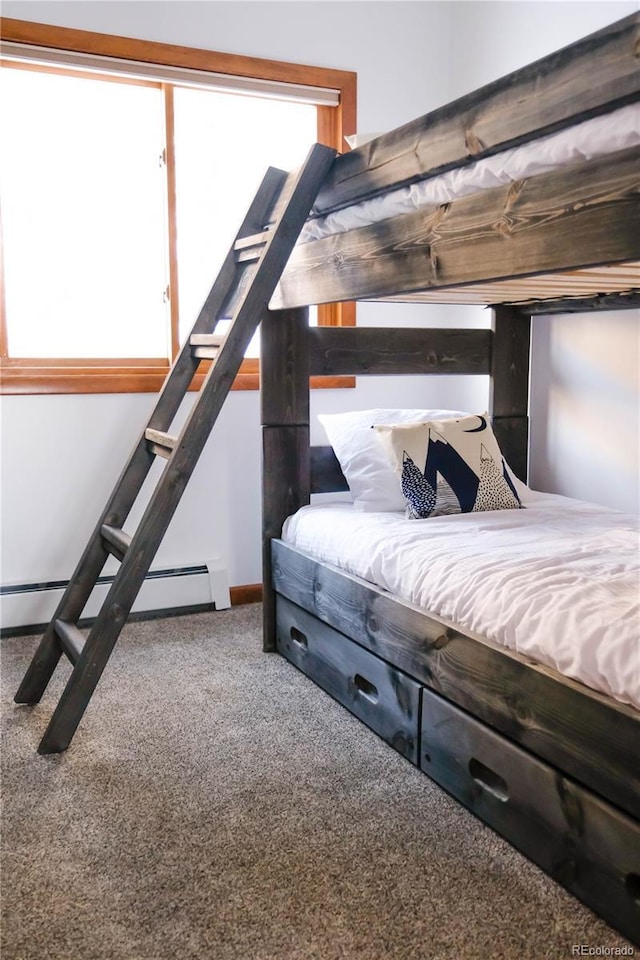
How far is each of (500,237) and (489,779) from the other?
1.13 metres

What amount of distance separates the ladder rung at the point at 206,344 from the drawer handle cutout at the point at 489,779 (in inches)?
49.2

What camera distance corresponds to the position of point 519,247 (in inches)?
59.3

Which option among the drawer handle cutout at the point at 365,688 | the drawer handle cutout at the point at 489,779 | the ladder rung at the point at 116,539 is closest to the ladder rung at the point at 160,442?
the ladder rung at the point at 116,539

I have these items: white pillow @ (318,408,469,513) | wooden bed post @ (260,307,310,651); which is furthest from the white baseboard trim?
white pillow @ (318,408,469,513)

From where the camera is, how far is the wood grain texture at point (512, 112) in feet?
4.11

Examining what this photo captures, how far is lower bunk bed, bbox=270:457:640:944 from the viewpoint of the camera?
1.44 m

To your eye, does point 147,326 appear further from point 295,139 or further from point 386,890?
point 386,890

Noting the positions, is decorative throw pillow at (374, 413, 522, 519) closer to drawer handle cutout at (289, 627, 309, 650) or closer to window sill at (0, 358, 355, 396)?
drawer handle cutout at (289, 627, 309, 650)

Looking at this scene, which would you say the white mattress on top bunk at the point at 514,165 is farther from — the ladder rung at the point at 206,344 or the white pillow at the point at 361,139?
the ladder rung at the point at 206,344

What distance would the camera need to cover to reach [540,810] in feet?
5.18

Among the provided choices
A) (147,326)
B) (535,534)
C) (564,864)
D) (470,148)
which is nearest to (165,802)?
(564,864)

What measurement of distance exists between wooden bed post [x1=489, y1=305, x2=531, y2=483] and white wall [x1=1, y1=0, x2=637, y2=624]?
0.10m

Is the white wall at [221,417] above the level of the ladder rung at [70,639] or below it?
above

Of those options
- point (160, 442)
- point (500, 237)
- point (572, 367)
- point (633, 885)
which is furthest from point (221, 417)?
point (633, 885)
